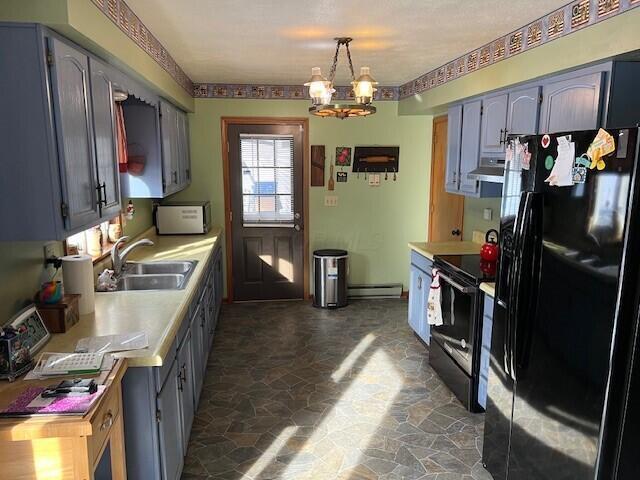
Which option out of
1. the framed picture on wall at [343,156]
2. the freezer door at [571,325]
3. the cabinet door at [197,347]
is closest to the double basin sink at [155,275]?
the cabinet door at [197,347]

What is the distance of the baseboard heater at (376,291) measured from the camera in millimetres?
5694

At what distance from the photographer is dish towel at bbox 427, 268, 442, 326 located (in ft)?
11.8

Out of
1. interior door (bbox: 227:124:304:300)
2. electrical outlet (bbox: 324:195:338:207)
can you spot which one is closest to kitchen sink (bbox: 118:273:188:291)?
interior door (bbox: 227:124:304:300)

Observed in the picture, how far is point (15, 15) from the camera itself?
5.53 ft

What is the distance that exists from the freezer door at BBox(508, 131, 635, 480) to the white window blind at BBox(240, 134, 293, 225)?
3623mm

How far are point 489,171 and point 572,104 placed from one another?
2.93 ft

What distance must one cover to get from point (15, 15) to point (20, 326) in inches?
46.4

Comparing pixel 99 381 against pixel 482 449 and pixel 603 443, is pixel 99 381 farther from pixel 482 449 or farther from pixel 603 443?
pixel 482 449

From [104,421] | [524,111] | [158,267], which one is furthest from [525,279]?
[158,267]

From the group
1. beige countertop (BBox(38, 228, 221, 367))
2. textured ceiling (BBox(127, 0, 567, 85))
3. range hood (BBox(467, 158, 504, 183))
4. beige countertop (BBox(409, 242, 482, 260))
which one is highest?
textured ceiling (BBox(127, 0, 567, 85))

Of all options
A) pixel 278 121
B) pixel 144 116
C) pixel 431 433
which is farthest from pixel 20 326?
pixel 278 121

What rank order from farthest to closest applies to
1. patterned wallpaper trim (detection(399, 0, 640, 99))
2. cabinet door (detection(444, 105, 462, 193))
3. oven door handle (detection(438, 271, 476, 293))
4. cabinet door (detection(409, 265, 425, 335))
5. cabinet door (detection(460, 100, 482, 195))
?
cabinet door (detection(409, 265, 425, 335)) < cabinet door (detection(444, 105, 462, 193)) < cabinet door (detection(460, 100, 482, 195)) < oven door handle (detection(438, 271, 476, 293)) < patterned wallpaper trim (detection(399, 0, 640, 99))

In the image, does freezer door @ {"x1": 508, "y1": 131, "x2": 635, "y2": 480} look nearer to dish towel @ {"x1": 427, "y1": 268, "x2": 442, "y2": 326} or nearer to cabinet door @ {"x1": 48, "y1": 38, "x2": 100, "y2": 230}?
dish towel @ {"x1": 427, "y1": 268, "x2": 442, "y2": 326}

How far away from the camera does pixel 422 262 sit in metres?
4.11
